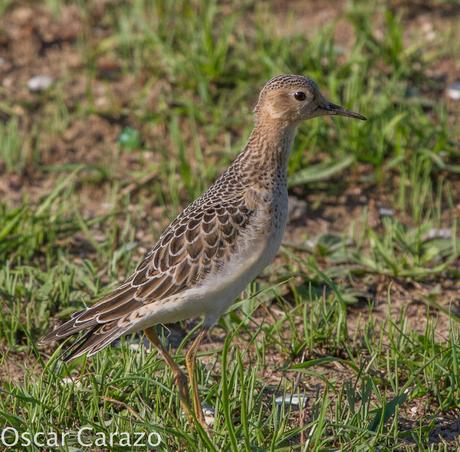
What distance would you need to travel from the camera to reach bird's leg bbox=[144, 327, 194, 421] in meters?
4.96

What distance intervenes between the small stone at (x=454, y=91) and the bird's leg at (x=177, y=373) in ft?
14.0

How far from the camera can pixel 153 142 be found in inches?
328

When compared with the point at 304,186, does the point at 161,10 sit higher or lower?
higher

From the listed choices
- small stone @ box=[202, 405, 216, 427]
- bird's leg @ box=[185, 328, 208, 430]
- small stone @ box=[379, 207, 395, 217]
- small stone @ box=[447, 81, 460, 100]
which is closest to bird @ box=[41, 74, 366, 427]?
bird's leg @ box=[185, 328, 208, 430]

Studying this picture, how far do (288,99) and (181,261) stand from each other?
3.88ft

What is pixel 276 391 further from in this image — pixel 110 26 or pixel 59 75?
pixel 110 26

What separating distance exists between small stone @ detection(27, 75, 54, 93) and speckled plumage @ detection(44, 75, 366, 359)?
3546mm

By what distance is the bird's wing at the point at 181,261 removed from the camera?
5348 mm

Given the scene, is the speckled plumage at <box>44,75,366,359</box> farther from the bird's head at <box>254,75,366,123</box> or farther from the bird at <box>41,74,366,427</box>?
the bird's head at <box>254,75,366,123</box>

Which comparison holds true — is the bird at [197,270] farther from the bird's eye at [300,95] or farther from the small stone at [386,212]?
the small stone at [386,212]

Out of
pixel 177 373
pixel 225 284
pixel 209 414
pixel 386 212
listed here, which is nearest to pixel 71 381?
pixel 177 373

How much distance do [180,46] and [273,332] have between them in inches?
144


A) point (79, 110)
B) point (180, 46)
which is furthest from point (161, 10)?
point (79, 110)

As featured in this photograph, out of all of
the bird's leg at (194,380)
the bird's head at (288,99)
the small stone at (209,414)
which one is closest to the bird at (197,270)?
the bird's leg at (194,380)
